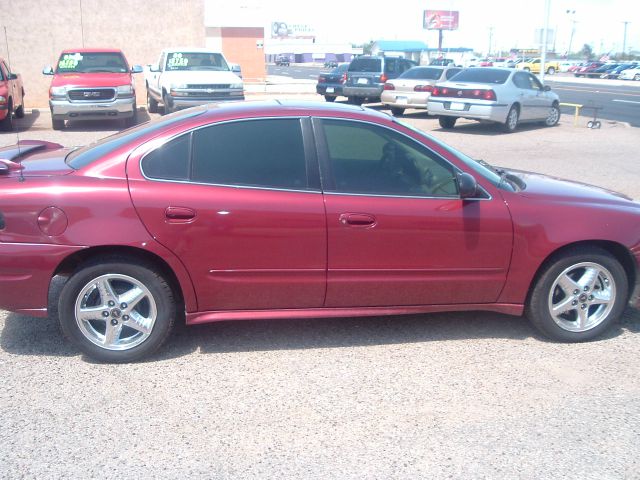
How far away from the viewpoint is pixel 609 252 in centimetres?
487

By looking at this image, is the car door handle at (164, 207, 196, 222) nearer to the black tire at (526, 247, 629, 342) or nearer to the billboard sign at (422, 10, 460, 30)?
the black tire at (526, 247, 629, 342)

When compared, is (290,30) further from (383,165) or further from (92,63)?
(383,165)

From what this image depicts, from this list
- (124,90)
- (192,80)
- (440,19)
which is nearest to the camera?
(124,90)

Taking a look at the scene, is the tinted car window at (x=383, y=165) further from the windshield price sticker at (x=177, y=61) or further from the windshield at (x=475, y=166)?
the windshield price sticker at (x=177, y=61)

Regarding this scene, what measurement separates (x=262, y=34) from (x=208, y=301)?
36036 mm

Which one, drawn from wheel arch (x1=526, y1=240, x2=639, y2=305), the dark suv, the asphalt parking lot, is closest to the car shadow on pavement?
the asphalt parking lot

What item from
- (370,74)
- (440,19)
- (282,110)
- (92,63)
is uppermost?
(440,19)

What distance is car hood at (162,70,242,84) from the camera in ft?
54.0

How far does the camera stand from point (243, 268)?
4.36 meters

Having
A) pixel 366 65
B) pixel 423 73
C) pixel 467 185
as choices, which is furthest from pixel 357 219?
pixel 366 65

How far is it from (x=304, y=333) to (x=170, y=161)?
157 cm

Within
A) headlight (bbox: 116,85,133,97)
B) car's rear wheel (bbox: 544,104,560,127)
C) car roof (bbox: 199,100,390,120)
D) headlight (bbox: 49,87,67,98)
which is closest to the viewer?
car roof (bbox: 199,100,390,120)

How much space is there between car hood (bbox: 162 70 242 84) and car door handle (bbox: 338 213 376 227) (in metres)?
12.9

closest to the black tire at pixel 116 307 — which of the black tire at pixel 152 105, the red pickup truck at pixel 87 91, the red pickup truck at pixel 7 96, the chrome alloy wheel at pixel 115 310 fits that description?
the chrome alloy wheel at pixel 115 310
